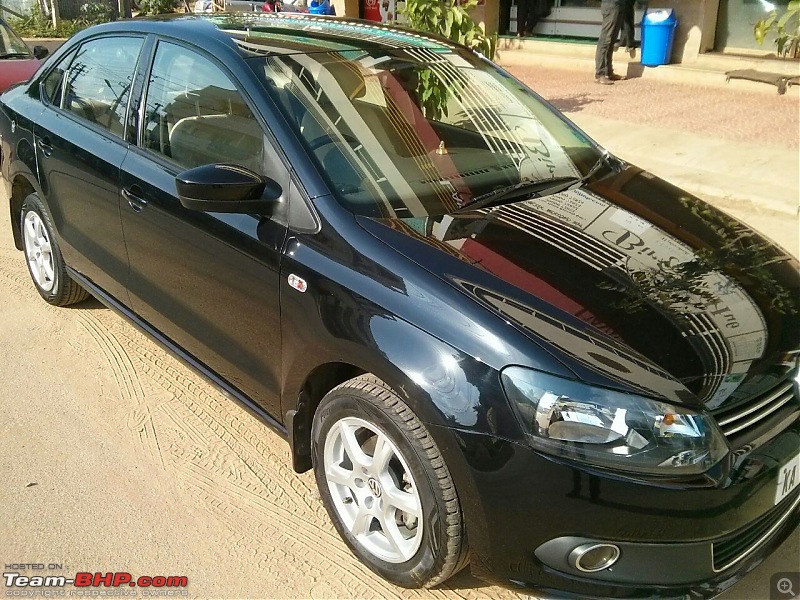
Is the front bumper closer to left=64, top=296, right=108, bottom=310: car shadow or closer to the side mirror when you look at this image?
the side mirror

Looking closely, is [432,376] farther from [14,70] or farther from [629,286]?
[14,70]

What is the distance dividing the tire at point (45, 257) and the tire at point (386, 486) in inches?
98.4

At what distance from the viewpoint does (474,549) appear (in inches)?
87.0

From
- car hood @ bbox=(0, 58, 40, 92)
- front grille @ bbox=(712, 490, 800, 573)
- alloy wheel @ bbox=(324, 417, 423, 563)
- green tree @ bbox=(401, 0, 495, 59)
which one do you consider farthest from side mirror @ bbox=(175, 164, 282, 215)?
car hood @ bbox=(0, 58, 40, 92)

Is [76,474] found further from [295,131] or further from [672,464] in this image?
[672,464]

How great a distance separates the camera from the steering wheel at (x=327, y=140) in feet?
8.91

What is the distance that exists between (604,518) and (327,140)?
5.26ft

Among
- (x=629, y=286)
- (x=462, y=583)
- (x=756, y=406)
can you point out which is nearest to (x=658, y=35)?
Answer: (x=629, y=286)

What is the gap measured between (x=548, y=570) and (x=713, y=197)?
5.05 m

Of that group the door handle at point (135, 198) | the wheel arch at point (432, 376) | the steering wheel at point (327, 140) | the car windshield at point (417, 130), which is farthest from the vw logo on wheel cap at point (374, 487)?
the door handle at point (135, 198)

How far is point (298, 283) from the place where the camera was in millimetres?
2588

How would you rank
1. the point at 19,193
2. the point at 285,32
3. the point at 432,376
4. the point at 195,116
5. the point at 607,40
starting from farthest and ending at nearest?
1. the point at 607,40
2. the point at 19,193
3. the point at 285,32
4. the point at 195,116
5. the point at 432,376

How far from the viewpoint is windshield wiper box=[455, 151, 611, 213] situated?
2.84 meters

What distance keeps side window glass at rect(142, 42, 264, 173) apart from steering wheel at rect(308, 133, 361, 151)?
0.69ft
